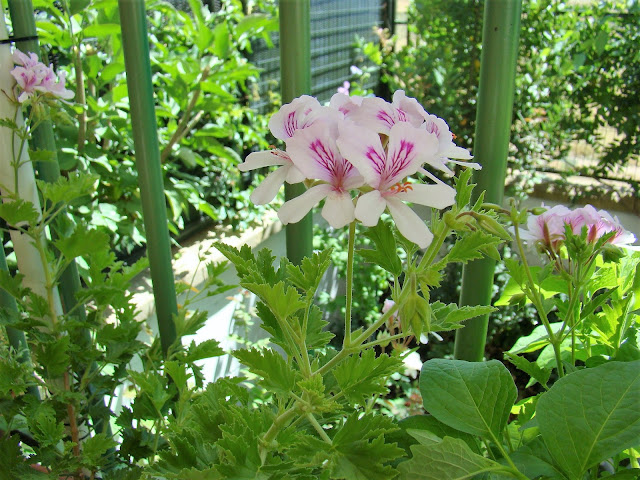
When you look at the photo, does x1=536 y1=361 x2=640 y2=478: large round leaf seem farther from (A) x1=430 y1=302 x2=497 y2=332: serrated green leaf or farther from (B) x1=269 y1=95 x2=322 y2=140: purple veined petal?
(B) x1=269 y1=95 x2=322 y2=140: purple veined petal

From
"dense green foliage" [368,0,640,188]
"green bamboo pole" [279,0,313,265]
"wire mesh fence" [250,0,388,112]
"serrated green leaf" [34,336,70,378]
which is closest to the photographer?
"green bamboo pole" [279,0,313,265]

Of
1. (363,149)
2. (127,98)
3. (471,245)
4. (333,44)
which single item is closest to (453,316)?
(471,245)

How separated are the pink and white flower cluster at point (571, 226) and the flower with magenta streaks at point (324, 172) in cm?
26

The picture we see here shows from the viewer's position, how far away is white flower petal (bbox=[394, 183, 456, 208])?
40 centimetres

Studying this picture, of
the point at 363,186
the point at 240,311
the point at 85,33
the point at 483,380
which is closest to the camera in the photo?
the point at 363,186

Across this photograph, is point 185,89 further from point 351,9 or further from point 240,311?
point 351,9

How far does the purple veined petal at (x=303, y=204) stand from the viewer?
0.42 m

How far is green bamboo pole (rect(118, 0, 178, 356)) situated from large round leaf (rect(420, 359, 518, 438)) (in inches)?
16.5

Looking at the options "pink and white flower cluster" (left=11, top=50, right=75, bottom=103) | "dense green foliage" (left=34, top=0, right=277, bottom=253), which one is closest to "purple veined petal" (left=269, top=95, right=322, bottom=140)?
"pink and white flower cluster" (left=11, top=50, right=75, bottom=103)

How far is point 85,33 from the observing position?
1.63m

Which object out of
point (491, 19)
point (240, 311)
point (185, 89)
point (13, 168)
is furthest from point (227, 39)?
point (491, 19)

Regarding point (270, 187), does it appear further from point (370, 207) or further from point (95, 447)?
point (95, 447)

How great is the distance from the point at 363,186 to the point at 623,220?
126 inches

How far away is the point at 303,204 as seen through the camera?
0.42m
